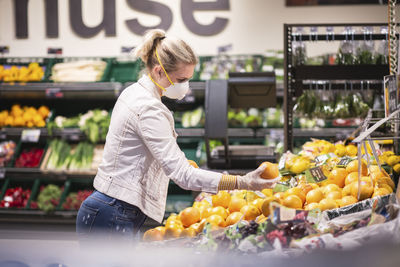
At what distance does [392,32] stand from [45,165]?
411 centimetres

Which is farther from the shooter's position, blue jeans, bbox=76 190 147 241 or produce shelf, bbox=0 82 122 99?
produce shelf, bbox=0 82 122 99

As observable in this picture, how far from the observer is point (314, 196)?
1778 millimetres

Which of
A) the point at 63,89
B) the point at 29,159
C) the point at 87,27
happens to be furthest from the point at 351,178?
the point at 87,27

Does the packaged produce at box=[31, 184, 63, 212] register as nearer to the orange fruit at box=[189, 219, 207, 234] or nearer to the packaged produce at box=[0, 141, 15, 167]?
the packaged produce at box=[0, 141, 15, 167]

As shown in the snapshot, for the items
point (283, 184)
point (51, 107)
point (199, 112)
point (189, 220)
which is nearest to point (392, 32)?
point (283, 184)

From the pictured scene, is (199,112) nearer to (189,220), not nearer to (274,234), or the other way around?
(189,220)

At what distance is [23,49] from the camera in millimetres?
6340

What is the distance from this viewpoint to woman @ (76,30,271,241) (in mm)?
1680

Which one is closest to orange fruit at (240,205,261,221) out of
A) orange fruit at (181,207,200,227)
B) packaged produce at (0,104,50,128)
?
orange fruit at (181,207,200,227)

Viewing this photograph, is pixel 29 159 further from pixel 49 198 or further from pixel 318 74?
pixel 318 74

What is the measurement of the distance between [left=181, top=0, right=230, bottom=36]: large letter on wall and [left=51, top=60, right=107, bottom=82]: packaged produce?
1298 millimetres

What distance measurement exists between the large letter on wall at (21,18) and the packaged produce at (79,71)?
3.73 feet

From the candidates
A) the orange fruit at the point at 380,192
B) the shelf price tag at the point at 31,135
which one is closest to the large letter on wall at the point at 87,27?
the shelf price tag at the point at 31,135

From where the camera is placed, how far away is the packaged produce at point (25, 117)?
17.6ft
